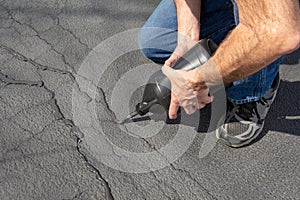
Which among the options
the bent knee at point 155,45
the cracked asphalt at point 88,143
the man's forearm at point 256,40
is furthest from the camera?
the bent knee at point 155,45

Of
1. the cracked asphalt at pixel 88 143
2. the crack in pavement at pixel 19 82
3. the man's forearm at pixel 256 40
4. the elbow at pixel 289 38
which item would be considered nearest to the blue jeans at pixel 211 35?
the cracked asphalt at pixel 88 143

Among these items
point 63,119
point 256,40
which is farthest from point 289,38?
point 63,119

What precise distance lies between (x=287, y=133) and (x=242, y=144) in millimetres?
254

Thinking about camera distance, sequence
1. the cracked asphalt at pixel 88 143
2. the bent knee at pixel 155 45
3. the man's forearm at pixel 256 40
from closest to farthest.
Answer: the man's forearm at pixel 256 40 → the cracked asphalt at pixel 88 143 → the bent knee at pixel 155 45

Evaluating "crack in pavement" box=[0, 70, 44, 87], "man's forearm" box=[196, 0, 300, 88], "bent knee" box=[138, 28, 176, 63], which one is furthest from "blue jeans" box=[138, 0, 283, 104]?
"crack in pavement" box=[0, 70, 44, 87]

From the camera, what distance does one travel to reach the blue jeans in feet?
5.67

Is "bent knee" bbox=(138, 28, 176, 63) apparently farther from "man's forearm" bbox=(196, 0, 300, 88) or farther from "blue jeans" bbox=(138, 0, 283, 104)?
"man's forearm" bbox=(196, 0, 300, 88)

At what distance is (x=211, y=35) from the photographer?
6.27 feet

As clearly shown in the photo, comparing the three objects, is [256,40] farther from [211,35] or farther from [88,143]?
[88,143]

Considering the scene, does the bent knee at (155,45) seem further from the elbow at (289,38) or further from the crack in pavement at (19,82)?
the elbow at (289,38)

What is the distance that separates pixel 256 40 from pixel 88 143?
92 cm

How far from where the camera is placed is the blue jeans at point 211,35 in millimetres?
Result: 1728

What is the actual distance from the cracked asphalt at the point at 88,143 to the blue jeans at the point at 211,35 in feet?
0.62

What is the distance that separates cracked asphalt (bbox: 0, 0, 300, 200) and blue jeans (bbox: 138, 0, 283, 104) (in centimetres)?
19
